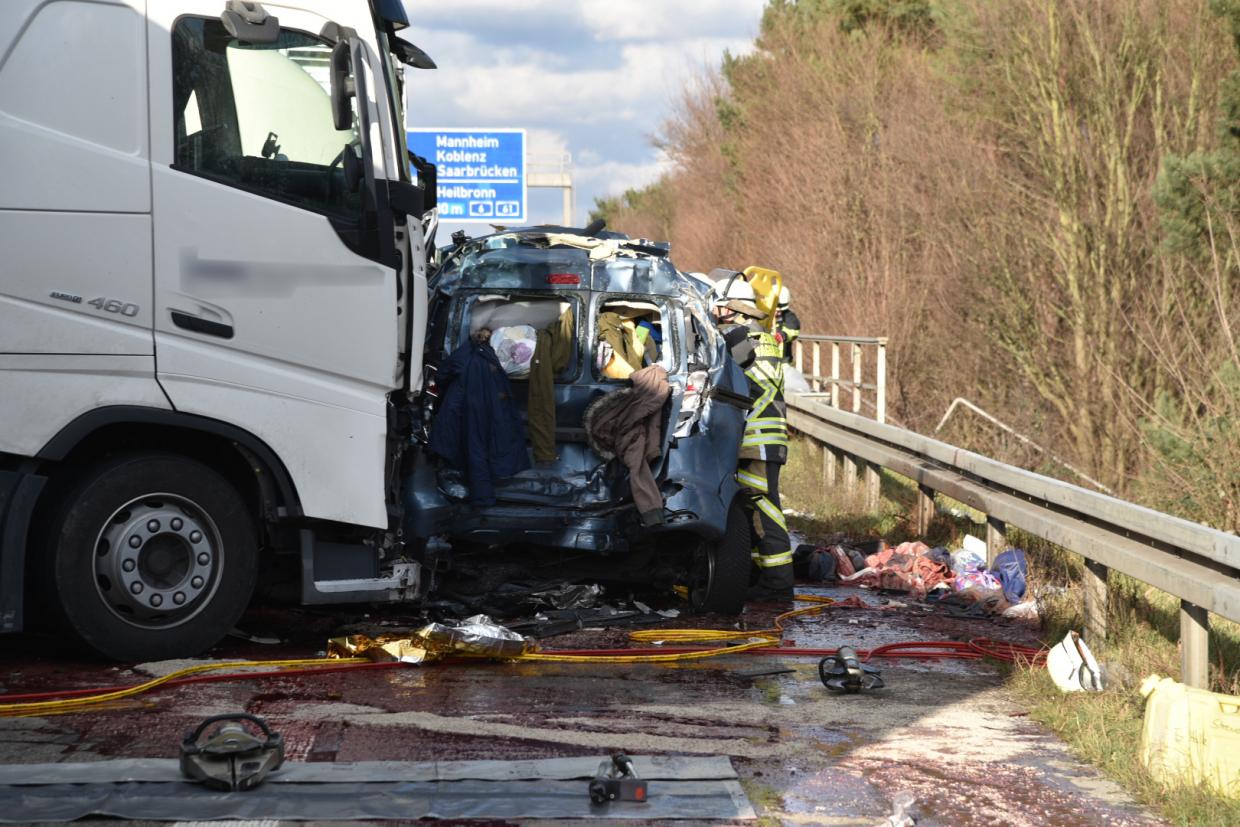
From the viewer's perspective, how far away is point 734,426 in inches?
348

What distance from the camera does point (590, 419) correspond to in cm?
852

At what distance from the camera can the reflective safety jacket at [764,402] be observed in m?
9.27

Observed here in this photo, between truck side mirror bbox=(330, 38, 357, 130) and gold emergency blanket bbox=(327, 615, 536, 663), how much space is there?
2.37 m

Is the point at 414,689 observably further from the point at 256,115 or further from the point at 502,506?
the point at 256,115

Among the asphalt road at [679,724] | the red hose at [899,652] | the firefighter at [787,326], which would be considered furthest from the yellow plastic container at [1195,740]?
the firefighter at [787,326]

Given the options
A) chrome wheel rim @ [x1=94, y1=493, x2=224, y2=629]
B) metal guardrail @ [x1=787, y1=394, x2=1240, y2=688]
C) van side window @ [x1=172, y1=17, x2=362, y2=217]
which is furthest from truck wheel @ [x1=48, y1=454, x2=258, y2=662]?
metal guardrail @ [x1=787, y1=394, x2=1240, y2=688]

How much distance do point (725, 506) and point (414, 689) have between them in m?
2.37

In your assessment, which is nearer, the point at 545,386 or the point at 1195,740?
the point at 1195,740

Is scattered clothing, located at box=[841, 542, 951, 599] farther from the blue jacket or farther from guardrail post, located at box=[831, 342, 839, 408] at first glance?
guardrail post, located at box=[831, 342, 839, 408]

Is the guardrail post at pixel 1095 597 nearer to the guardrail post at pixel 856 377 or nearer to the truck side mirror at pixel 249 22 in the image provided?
the truck side mirror at pixel 249 22

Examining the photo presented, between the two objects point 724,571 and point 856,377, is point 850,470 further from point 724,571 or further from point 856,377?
point 724,571

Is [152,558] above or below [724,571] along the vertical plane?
above

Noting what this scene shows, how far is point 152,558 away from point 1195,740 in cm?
433

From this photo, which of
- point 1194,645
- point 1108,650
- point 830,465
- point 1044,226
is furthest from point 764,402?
point 1044,226
